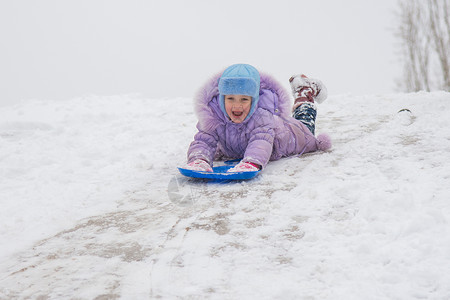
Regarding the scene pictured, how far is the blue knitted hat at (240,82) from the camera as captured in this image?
10.3ft

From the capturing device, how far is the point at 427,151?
10.1 ft

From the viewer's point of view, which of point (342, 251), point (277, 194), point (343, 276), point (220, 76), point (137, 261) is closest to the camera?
point (343, 276)

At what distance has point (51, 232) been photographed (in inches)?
92.7

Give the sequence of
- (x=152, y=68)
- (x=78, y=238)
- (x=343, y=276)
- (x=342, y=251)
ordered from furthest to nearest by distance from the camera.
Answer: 1. (x=152, y=68)
2. (x=78, y=238)
3. (x=342, y=251)
4. (x=343, y=276)

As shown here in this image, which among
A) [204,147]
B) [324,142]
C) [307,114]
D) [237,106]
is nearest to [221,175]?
[204,147]

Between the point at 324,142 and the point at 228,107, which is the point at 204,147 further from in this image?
the point at 324,142

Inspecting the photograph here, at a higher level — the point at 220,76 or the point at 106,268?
the point at 220,76

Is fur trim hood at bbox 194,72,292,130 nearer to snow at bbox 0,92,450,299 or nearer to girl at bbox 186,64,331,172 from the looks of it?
girl at bbox 186,64,331,172

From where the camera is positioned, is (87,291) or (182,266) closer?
(87,291)

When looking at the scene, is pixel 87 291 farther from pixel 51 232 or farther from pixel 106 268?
pixel 51 232

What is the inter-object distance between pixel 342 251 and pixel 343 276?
7.1 inches

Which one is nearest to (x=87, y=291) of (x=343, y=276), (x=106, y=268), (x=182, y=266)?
(x=106, y=268)

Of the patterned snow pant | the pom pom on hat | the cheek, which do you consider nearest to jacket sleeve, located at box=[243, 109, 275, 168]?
the cheek

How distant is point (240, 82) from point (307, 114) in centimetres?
124
